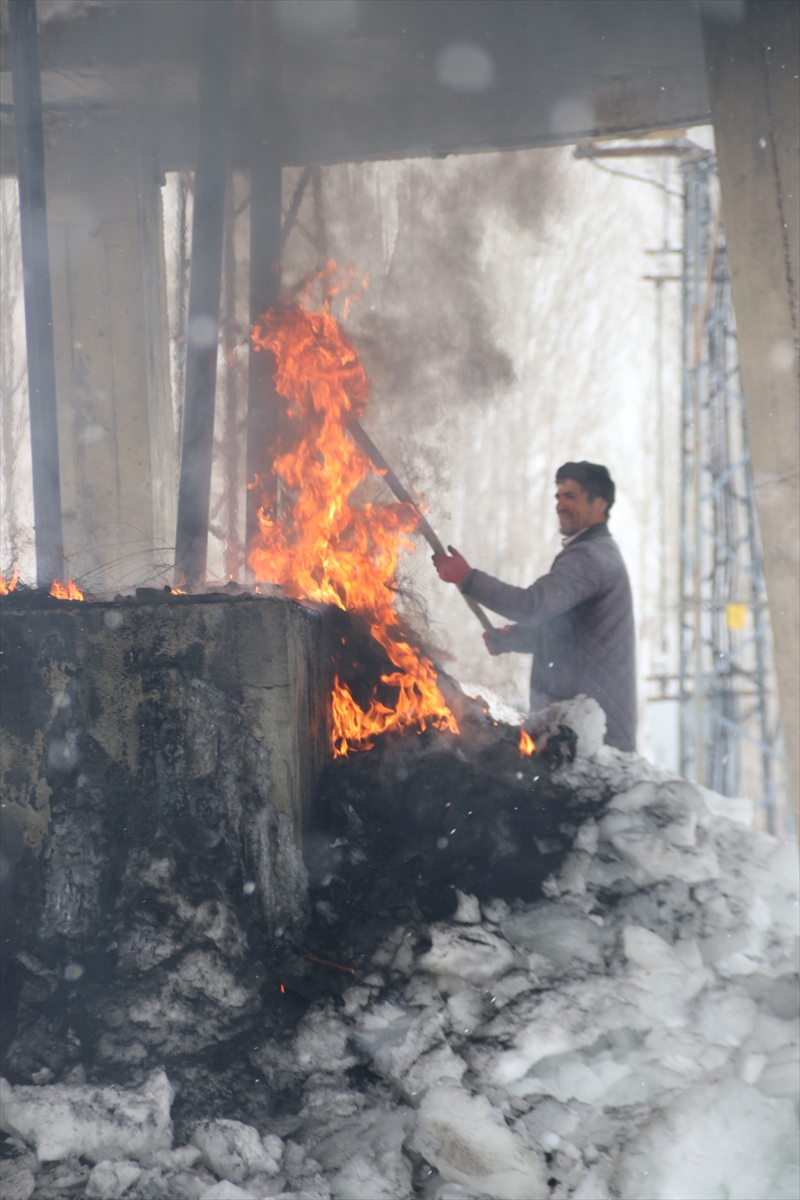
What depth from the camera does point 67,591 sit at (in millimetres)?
3148

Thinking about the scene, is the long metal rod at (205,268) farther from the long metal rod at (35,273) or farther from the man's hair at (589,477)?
the man's hair at (589,477)

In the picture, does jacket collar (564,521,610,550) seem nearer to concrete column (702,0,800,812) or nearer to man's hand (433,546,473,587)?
man's hand (433,546,473,587)

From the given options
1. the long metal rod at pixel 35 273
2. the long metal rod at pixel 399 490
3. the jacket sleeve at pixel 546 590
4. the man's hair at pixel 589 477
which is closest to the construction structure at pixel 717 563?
the long metal rod at pixel 399 490

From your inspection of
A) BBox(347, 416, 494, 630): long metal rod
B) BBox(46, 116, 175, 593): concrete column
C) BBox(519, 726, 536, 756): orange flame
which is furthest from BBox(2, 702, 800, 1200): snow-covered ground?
BBox(46, 116, 175, 593): concrete column

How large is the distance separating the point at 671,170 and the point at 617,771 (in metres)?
11.1

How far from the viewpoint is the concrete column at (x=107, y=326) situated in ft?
20.5

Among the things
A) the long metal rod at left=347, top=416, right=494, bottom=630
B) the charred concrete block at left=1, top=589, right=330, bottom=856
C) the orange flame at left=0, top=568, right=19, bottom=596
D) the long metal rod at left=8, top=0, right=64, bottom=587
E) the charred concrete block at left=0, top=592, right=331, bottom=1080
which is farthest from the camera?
the long metal rod at left=347, top=416, right=494, bottom=630

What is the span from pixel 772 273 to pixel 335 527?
2623 millimetres

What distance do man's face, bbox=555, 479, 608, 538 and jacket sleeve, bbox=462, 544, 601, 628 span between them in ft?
0.86

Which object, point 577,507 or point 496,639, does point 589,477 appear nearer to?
point 577,507

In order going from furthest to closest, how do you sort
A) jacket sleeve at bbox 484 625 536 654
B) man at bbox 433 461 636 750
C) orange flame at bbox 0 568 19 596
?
jacket sleeve at bbox 484 625 536 654, man at bbox 433 461 636 750, orange flame at bbox 0 568 19 596

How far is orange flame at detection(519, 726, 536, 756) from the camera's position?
3.73 m

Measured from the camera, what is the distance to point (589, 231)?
37.5 feet

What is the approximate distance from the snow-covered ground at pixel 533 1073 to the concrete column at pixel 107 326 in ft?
14.5
